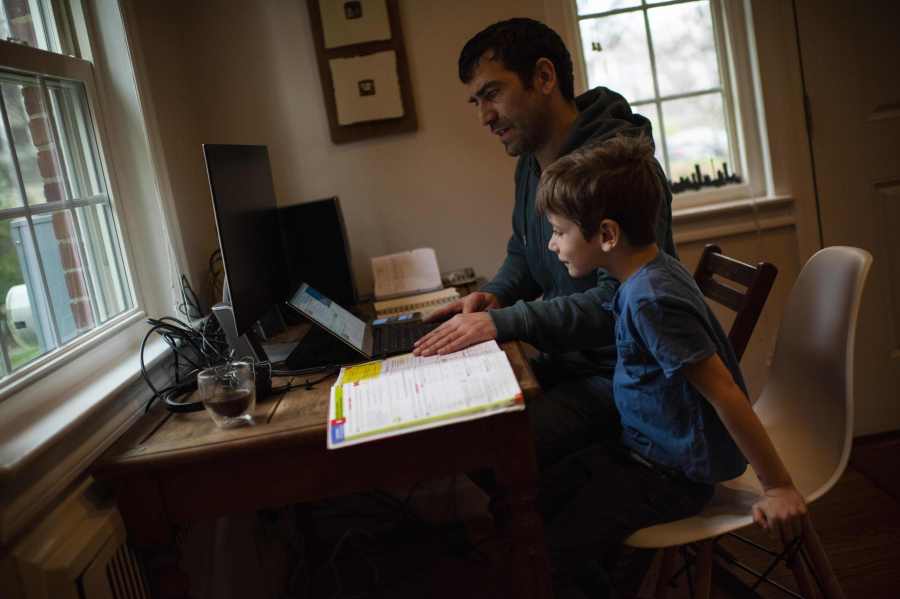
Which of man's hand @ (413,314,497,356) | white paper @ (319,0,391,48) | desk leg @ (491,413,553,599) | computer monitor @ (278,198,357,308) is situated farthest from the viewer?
white paper @ (319,0,391,48)

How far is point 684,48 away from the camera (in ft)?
8.53

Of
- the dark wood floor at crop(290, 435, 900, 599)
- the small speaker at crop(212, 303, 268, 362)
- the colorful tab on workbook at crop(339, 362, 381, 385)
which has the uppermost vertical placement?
the small speaker at crop(212, 303, 268, 362)

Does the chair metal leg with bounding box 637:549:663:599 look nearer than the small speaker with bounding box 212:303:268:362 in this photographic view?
No

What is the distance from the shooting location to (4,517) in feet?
3.33

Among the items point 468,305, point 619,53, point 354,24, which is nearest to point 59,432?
point 468,305

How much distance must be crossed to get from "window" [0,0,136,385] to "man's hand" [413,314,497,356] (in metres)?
0.72

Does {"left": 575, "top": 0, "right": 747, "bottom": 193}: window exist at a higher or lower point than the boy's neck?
higher

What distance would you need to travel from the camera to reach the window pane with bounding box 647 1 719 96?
2.58m

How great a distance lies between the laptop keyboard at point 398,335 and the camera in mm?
1589

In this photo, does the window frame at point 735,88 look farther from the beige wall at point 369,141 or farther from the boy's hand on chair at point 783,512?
the boy's hand on chair at point 783,512

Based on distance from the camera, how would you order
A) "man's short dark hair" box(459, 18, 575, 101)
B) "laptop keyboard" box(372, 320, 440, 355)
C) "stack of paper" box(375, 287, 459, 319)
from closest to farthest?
"laptop keyboard" box(372, 320, 440, 355)
"man's short dark hair" box(459, 18, 575, 101)
"stack of paper" box(375, 287, 459, 319)

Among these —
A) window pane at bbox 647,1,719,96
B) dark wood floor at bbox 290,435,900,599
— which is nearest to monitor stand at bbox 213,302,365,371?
Answer: dark wood floor at bbox 290,435,900,599

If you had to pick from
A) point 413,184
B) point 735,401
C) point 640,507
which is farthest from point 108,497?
point 413,184

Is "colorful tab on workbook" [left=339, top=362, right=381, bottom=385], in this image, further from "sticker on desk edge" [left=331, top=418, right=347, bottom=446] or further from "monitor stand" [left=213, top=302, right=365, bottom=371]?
"sticker on desk edge" [left=331, top=418, right=347, bottom=446]
